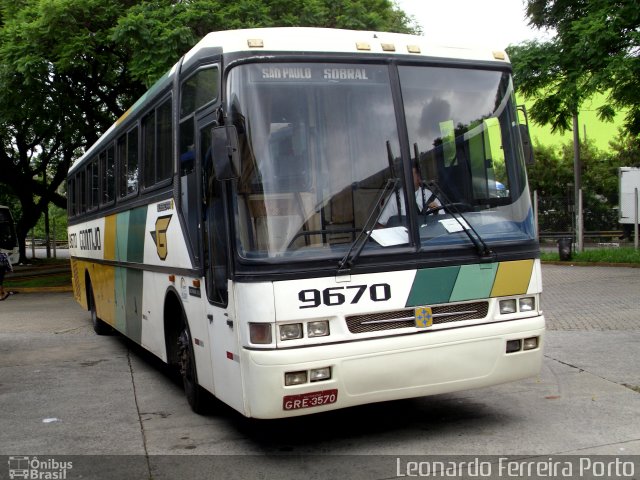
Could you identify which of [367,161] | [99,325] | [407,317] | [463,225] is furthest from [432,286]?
[99,325]

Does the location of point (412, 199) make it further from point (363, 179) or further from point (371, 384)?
point (371, 384)

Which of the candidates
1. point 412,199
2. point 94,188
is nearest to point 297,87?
point 412,199

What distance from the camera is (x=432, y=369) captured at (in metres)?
5.55

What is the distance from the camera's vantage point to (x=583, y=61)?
2055 cm

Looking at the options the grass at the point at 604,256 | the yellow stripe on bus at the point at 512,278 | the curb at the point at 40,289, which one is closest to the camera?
the yellow stripe on bus at the point at 512,278

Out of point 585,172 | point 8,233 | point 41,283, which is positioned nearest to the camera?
point 41,283

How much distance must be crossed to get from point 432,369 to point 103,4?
1467 centimetres

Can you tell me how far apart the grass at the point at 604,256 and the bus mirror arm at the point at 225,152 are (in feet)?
59.8

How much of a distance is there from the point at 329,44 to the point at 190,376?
3.27 m

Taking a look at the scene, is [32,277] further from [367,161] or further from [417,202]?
[417,202]

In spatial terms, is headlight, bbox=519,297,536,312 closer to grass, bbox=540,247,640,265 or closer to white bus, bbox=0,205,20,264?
grass, bbox=540,247,640,265

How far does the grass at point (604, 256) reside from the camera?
2152 cm

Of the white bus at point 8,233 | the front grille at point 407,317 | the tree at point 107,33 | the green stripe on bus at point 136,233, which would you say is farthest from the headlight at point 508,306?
the white bus at point 8,233

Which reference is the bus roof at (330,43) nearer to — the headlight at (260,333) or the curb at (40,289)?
the headlight at (260,333)
